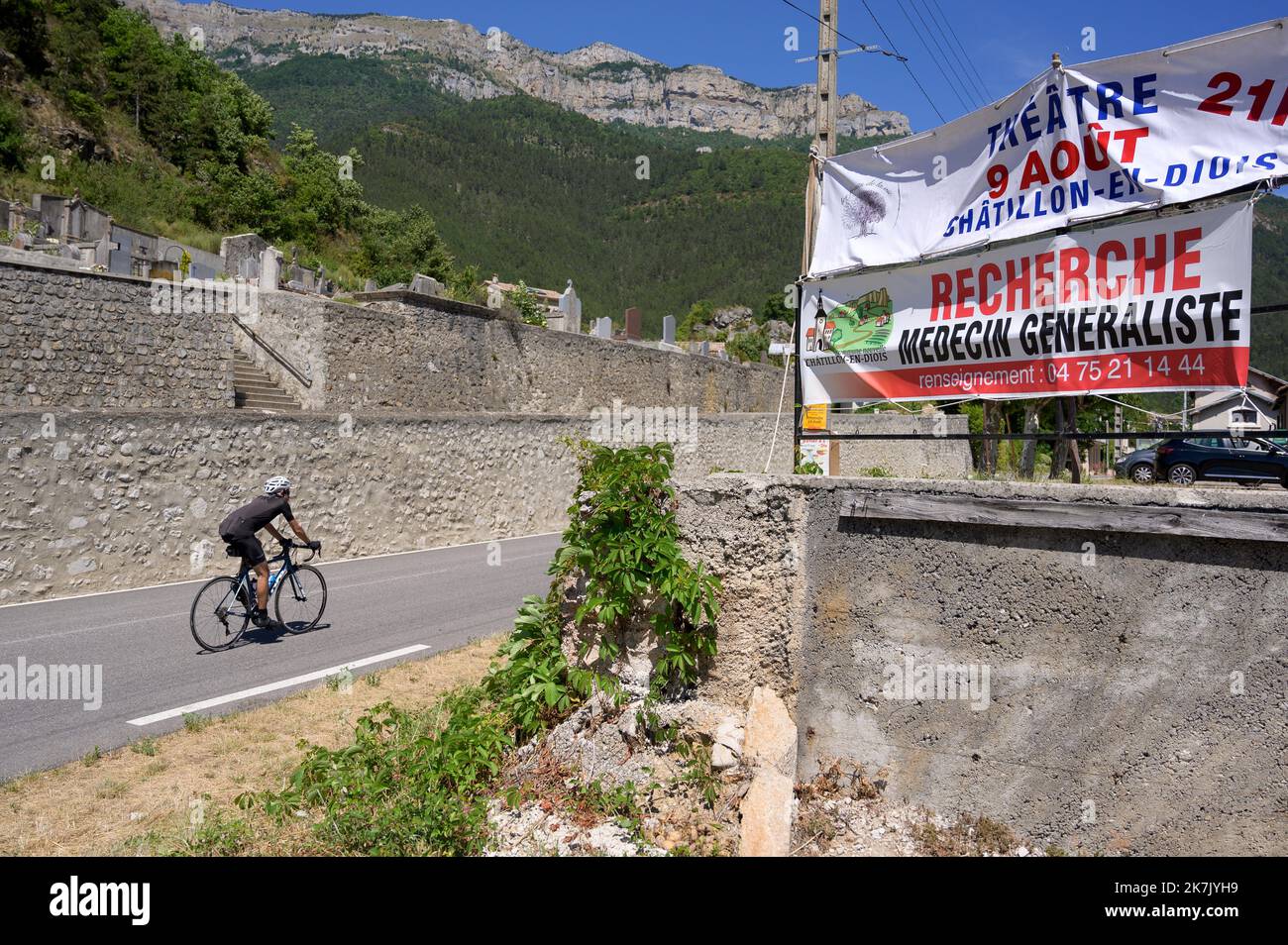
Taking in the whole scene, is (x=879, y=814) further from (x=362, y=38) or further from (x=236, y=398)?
(x=362, y=38)

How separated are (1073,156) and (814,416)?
2001 mm

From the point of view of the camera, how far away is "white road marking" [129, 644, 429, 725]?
614 cm

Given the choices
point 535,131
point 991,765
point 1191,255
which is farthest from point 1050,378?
point 535,131

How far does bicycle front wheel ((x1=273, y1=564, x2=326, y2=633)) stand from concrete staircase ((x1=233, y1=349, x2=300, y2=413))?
26.3ft

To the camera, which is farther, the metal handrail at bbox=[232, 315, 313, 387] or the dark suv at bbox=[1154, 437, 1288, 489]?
the metal handrail at bbox=[232, 315, 313, 387]

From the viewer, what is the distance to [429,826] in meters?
4.02

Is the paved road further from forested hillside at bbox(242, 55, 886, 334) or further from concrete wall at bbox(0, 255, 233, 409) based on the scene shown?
forested hillside at bbox(242, 55, 886, 334)

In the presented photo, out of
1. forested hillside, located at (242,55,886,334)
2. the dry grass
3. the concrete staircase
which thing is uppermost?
forested hillside, located at (242,55,886,334)

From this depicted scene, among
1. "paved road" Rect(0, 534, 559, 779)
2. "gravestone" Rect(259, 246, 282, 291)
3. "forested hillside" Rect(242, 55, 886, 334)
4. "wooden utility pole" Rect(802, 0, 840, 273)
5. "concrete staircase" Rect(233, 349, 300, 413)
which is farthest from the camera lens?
"forested hillside" Rect(242, 55, 886, 334)

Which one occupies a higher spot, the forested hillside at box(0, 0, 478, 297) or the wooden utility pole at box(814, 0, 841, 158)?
the forested hillside at box(0, 0, 478, 297)

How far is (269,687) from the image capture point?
689 cm

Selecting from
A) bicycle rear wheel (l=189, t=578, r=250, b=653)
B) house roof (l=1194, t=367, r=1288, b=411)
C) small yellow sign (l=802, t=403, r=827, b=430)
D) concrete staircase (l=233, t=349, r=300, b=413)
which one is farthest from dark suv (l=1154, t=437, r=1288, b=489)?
concrete staircase (l=233, t=349, r=300, b=413)

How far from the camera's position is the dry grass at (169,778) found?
4.21m

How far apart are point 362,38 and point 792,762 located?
733ft
